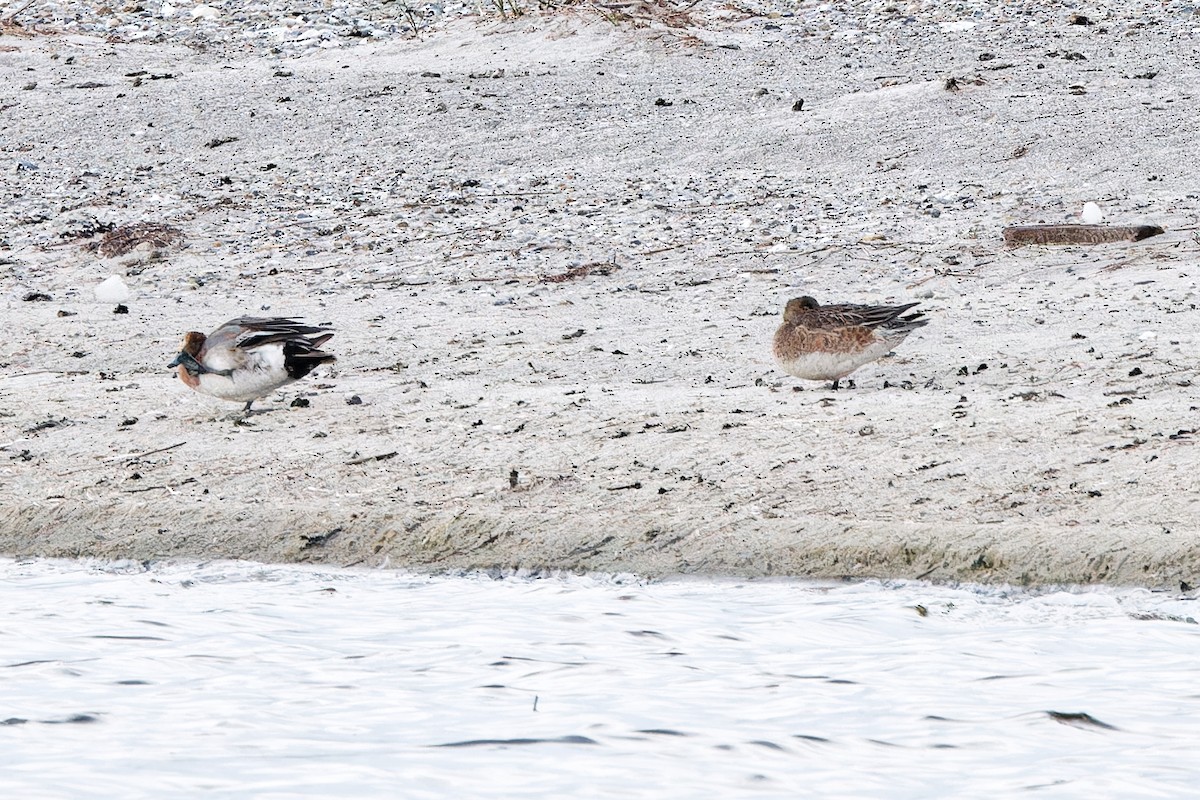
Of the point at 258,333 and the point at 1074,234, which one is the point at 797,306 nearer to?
the point at 258,333

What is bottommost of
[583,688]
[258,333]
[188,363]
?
[583,688]

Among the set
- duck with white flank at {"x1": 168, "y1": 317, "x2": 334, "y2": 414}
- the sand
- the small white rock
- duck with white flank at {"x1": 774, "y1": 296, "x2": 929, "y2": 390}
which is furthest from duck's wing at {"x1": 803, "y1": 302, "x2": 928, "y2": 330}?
the small white rock

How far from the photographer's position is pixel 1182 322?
25.7ft

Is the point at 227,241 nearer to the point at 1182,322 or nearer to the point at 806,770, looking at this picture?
the point at 1182,322

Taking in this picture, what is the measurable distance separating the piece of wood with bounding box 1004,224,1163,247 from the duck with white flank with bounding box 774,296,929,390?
2623mm

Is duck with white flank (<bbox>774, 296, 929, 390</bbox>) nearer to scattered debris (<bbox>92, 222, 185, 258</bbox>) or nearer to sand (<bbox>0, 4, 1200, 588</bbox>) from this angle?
sand (<bbox>0, 4, 1200, 588</bbox>)

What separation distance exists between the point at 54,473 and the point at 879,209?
19.1 feet

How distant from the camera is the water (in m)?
3.56

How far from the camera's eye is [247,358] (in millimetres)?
7086

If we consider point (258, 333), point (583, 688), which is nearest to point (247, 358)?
point (258, 333)

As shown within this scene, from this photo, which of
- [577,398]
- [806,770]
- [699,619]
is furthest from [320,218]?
[806,770]

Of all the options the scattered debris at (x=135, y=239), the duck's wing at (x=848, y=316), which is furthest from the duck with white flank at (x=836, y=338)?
the scattered debris at (x=135, y=239)

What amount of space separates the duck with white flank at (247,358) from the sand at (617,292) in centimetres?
18

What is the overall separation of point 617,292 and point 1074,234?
2.58 m
